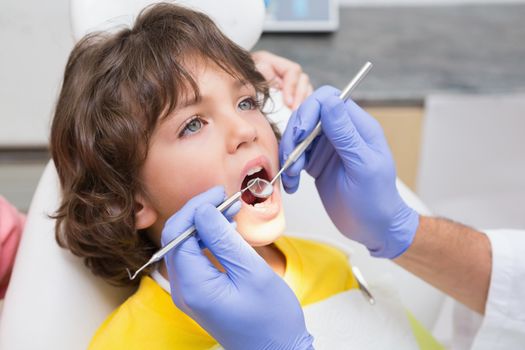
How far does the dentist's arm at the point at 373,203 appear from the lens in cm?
119

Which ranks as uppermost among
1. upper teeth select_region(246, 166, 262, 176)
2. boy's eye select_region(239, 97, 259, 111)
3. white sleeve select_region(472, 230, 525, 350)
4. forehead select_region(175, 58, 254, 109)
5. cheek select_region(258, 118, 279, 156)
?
forehead select_region(175, 58, 254, 109)

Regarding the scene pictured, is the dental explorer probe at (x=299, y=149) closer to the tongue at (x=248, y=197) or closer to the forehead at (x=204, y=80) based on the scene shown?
the tongue at (x=248, y=197)

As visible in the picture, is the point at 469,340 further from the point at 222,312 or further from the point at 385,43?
the point at 385,43

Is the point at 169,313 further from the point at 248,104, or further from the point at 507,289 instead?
the point at 507,289

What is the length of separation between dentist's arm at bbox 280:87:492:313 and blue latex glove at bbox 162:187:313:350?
0.24m

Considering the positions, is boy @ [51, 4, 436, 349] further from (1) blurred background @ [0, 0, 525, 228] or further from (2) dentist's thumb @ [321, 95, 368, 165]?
(1) blurred background @ [0, 0, 525, 228]

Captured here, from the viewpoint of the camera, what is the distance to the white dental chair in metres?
1.17

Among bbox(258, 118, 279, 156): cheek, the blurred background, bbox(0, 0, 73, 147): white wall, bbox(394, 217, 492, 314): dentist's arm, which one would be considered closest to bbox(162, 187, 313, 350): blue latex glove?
bbox(258, 118, 279, 156): cheek

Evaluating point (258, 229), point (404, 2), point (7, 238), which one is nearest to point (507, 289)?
point (258, 229)

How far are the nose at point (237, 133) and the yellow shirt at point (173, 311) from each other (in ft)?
1.02

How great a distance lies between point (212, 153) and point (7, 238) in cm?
67

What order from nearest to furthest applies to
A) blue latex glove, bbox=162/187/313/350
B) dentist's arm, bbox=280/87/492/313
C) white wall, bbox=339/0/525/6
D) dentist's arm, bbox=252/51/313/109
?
blue latex glove, bbox=162/187/313/350, dentist's arm, bbox=280/87/492/313, dentist's arm, bbox=252/51/313/109, white wall, bbox=339/0/525/6

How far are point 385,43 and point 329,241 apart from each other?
1073 millimetres

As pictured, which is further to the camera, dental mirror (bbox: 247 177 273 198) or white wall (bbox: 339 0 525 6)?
white wall (bbox: 339 0 525 6)
